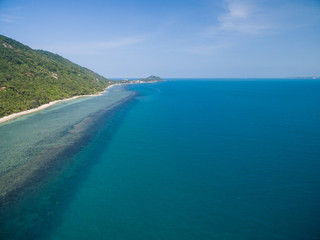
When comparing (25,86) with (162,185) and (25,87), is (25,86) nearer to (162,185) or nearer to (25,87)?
(25,87)

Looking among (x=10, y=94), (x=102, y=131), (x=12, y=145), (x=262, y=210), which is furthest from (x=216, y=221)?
(x=10, y=94)

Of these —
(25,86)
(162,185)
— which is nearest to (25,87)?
(25,86)

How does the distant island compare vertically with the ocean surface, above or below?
above

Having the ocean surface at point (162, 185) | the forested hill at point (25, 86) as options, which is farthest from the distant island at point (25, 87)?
the ocean surface at point (162, 185)

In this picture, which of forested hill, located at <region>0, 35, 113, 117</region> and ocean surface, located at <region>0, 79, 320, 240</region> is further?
forested hill, located at <region>0, 35, 113, 117</region>

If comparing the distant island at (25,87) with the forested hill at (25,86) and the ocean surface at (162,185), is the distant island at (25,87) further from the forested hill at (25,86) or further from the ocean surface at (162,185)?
the ocean surface at (162,185)

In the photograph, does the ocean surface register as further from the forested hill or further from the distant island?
the forested hill

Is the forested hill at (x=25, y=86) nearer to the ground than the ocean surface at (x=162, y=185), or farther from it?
farther from it

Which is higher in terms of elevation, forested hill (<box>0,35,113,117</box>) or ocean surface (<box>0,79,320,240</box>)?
forested hill (<box>0,35,113,117</box>)

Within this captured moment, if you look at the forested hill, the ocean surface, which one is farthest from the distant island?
the ocean surface
